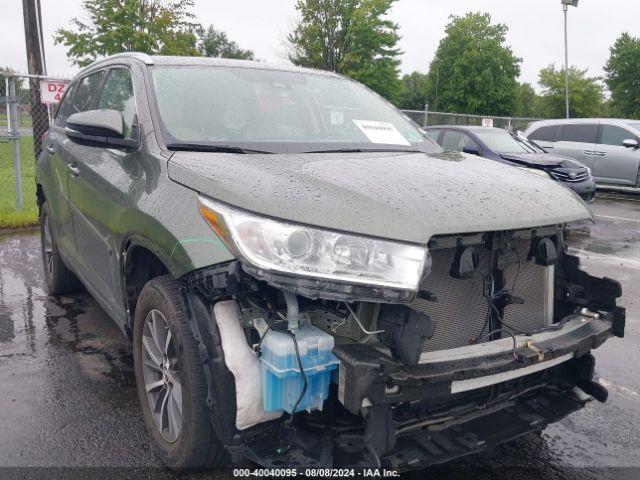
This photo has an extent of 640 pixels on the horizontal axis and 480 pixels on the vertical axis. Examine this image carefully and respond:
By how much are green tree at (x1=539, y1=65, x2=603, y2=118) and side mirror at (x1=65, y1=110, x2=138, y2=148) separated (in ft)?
176

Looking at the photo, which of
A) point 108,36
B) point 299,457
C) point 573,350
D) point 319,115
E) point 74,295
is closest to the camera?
point 299,457

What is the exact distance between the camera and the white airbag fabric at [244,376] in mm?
2131

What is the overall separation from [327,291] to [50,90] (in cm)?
745

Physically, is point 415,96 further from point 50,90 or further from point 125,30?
point 50,90

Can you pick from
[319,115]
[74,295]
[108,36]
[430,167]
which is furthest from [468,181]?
[108,36]

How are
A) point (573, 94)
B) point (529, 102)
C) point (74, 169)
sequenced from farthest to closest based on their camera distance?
point (529, 102), point (573, 94), point (74, 169)

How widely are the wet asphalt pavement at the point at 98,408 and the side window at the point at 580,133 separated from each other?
9.91 m

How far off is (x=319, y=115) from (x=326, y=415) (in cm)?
188

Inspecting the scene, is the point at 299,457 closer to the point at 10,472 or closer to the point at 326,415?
the point at 326,415

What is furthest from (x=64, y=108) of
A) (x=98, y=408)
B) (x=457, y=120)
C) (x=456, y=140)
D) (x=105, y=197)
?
(x=457, y=120)

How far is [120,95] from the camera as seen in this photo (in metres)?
3.52

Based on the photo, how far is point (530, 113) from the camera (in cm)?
6544

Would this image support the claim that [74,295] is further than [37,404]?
Yes

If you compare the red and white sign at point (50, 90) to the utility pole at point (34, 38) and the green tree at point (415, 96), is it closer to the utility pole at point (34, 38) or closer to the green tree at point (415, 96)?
the utility pole at point (34, 38)
